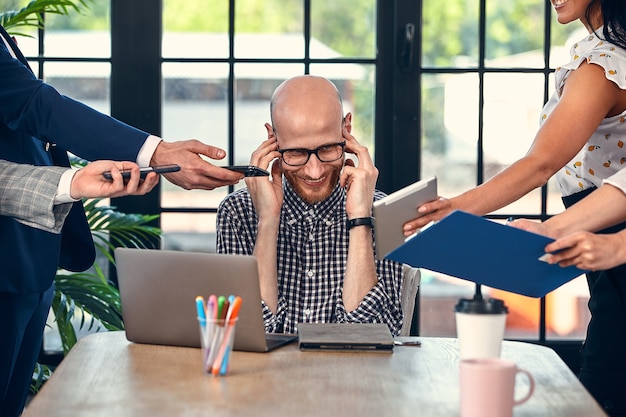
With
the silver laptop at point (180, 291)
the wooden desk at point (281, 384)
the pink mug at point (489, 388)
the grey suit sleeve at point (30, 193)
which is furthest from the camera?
the grey suit sleeve at point (30, 193)

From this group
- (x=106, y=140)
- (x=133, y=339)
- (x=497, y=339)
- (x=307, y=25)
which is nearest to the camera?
(x=497, y=339)

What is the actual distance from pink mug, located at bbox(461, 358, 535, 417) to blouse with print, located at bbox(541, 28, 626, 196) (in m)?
0.82

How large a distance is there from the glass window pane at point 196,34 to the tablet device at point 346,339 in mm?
1975

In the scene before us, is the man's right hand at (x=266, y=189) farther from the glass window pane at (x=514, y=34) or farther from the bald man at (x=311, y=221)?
Answer: the glass window pane at (x=514, y=34)

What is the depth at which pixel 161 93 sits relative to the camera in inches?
150

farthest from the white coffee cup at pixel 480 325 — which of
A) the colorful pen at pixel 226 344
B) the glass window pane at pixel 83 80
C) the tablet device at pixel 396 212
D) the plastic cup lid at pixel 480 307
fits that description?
the glass window pane at pixel 83 80

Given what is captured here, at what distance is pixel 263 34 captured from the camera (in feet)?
12.5

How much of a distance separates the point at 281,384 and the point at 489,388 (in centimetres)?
42

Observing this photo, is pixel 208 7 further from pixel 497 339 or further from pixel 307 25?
pixel 497 339

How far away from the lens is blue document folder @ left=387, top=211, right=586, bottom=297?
1703 mm

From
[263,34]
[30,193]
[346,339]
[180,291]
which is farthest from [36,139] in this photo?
[263,34]

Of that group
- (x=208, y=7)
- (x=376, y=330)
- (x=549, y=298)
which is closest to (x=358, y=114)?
(x=208, y=7)

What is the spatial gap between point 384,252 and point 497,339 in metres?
0.35

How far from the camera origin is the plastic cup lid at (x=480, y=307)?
166 cm
